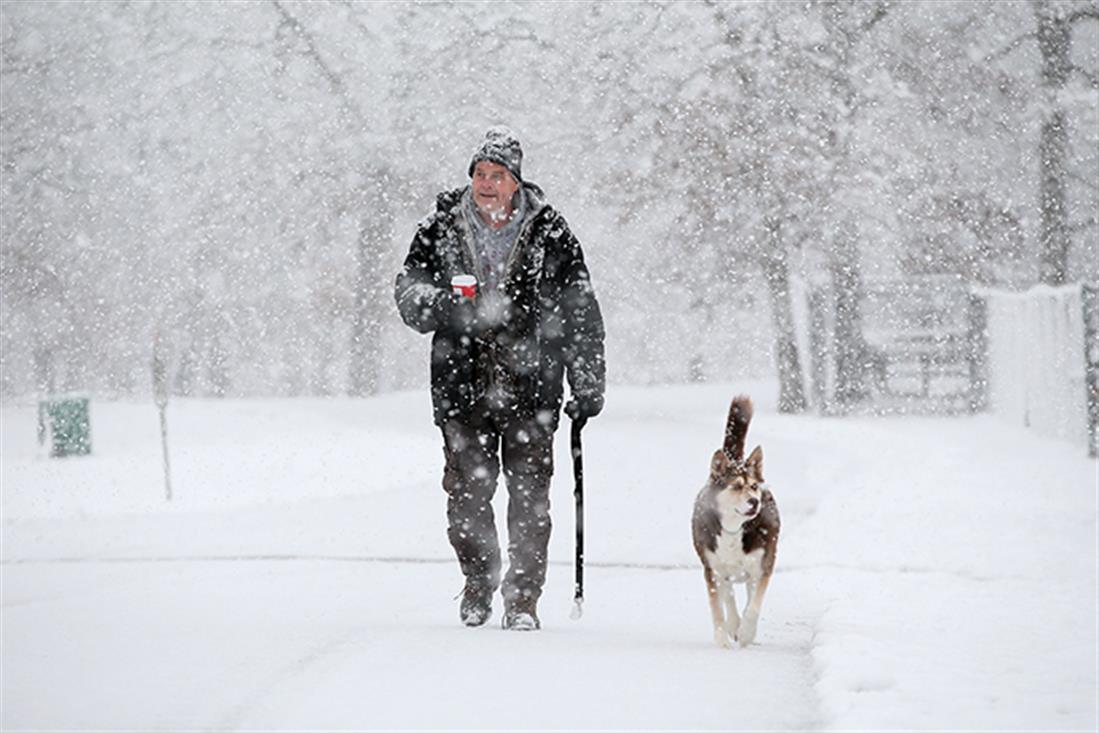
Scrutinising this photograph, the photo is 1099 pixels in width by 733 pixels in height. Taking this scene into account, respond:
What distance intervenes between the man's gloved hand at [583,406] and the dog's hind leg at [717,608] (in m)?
0.89

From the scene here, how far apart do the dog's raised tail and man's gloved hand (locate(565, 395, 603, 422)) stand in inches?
26.0

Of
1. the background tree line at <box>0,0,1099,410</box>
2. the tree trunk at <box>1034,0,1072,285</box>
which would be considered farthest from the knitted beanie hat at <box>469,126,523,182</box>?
the tree trunk at <box>1034,0,1072,285</box>

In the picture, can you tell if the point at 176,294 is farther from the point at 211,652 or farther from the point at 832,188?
the point at 211,652

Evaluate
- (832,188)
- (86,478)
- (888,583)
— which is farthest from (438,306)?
(832,188)

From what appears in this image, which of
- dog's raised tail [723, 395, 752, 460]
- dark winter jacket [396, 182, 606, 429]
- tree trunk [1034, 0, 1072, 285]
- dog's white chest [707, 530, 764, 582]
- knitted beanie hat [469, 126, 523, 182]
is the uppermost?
tree trunk [1034, 0, 1072, 285]

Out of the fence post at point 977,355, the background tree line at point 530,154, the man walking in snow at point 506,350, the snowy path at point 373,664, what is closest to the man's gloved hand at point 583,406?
the man walking in snow at point 506,350

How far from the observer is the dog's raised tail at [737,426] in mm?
6492

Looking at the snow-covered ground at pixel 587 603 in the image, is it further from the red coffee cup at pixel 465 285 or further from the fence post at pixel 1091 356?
the red coffee cup at pixel 465 285

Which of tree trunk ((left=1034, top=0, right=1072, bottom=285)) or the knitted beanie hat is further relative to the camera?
tree trunk ((left=1034, top=0, right=1072, bottom=285))

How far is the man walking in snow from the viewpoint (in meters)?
6.95

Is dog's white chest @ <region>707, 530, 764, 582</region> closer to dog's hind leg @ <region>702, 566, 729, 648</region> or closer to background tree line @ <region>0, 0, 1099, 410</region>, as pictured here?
dog's hind leg @ <region>702, 566, 729, 648</region>

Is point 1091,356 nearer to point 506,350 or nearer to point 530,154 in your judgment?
point 506,350

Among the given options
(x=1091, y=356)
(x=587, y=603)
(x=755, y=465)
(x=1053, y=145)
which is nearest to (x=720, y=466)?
(x=755, y=465)

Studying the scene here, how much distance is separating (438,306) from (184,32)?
29025 millimetres
